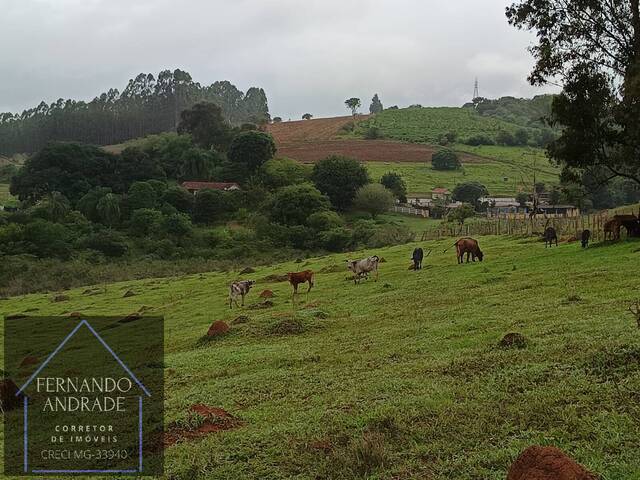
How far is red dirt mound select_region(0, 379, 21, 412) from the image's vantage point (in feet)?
44.4

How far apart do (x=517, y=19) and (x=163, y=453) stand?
28.0 meters

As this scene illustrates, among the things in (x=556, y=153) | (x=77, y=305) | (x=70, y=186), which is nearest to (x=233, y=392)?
(x=556, y=153)

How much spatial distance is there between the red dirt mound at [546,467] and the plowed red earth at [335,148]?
365 ft

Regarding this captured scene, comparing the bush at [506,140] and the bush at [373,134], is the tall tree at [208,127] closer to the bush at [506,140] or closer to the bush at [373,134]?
the bush at [373,134]

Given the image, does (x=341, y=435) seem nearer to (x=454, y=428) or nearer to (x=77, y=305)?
(x=454, y=428)

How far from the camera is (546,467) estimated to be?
20.1ft

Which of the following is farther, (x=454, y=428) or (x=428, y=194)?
(x=428, y=194)

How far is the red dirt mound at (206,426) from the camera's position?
9672mm

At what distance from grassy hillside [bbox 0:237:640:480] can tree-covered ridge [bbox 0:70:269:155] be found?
133 m

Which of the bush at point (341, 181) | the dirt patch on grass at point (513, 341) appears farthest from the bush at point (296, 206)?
the dirt patch on grass at point (513, 341)

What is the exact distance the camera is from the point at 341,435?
28.6 ft

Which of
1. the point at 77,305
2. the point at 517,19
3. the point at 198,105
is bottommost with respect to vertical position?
the point at 77,305

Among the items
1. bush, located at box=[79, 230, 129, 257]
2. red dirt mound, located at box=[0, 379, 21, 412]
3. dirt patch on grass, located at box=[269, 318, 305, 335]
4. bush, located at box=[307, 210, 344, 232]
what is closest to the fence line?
bush, located at box=[307, 210, 344, 232]

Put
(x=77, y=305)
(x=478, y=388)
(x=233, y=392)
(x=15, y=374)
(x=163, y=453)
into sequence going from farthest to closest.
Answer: (x=77, y=305) → (x=15, y=374) → (x=233, y=392) → (x=478, y=388) → (x=163, y=453)
